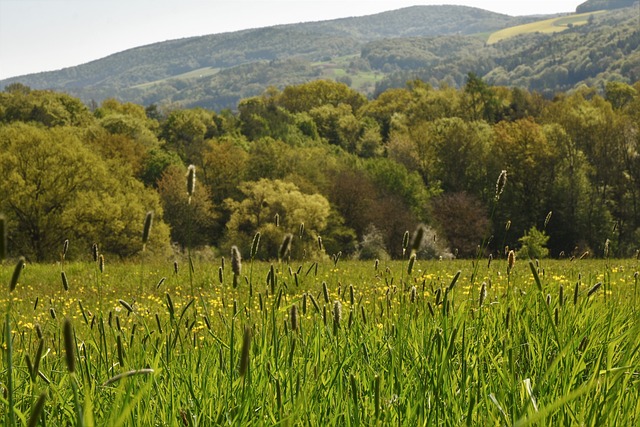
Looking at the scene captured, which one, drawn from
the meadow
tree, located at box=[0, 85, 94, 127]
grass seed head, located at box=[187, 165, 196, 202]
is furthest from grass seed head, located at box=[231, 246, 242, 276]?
tree, located at box=[0, 85, 94, 127]

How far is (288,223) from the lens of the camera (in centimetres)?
5734

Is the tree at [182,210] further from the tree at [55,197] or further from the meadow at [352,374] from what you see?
the meadow at [352,374]

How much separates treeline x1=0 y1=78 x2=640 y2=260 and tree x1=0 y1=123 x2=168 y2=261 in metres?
0.09

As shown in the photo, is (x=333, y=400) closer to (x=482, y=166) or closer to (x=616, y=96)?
(x=482, y=166)

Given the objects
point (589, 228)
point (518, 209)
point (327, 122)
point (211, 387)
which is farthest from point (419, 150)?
point (211, 387)

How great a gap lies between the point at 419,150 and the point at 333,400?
75272 millimetres

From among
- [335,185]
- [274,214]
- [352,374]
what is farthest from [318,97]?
[352,374]

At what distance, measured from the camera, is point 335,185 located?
6750cm

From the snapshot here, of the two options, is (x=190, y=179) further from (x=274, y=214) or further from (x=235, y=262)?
(x=274, y=214)

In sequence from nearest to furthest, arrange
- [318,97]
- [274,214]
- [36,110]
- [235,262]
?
[235,262], [274,214], [36,110], [318,97]

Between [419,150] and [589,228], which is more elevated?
→ [419,150]

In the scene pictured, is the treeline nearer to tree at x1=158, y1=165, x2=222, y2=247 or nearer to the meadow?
tree at x1=158, y1=165, x2=222, y2=247

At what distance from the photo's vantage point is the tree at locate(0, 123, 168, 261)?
40.5m

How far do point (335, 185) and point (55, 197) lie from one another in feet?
108
